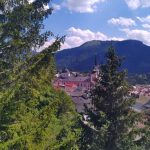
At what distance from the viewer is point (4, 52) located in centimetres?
1431

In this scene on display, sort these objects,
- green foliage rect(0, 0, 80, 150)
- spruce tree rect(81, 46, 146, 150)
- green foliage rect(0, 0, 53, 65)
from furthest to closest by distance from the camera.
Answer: spruce tree rect(81, 46, 146, 150), green foliage rect(0, 0, 53, 65), green foliage rect(0, 0, 80, 150)

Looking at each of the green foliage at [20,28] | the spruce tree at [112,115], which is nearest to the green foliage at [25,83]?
Result: the green foliage at [20,28]

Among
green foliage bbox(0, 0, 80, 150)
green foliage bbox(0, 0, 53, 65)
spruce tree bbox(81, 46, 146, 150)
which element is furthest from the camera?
spruce tree bbox(81, 46, 146, 150)

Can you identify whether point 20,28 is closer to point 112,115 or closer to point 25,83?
point 25,83

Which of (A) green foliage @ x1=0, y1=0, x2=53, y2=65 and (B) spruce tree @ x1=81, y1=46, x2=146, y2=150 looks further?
(B) spruce tree @ x1=81, y1=46, x2=146, y2=150

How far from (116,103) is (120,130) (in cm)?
165

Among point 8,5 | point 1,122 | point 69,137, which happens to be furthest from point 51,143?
point 8,5

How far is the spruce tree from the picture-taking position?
28.2 m

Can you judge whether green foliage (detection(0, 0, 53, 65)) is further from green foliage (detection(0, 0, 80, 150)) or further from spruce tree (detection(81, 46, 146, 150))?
spruce tree (detection(81, 46, 146, 150))

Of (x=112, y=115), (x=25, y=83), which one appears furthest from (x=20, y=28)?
(x=112, y=115)

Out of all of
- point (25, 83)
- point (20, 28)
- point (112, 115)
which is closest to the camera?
point (25, 83)

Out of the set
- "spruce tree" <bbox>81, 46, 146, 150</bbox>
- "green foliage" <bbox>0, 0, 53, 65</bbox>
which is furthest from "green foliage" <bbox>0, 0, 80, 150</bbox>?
"spruce tree" <bbox>81, 46, 146, 150</bbox>

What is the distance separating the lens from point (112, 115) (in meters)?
29.0

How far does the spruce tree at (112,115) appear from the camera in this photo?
28219mm
